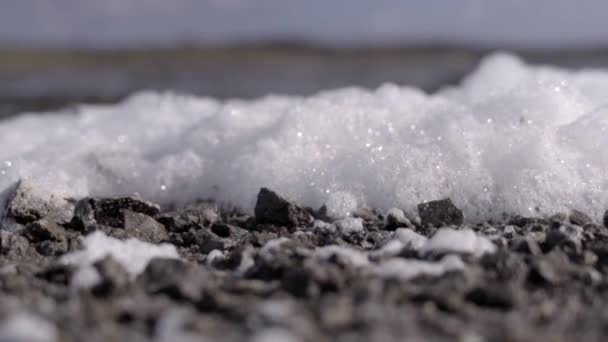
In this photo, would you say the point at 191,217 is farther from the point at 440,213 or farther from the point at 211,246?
the point at 440,213

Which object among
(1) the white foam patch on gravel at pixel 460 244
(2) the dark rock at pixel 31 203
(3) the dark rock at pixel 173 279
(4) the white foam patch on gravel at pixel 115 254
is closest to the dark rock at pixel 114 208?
(2) the dark rock at pixel 31 203

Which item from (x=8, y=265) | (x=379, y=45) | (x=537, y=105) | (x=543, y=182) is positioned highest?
(x=379, y=45)

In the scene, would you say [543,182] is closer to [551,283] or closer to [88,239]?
[551,283]

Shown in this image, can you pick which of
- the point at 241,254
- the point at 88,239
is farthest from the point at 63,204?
the point at 241,254

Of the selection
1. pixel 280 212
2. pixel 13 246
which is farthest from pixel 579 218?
pixel 13 246

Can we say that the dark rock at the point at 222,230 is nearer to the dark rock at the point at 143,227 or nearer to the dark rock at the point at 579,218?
the dark rock at the point at 143,227

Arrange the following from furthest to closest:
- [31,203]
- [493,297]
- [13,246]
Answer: [31,203] → [13,246] → [493,297]

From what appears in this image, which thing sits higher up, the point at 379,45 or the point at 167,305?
the point at 379,45
